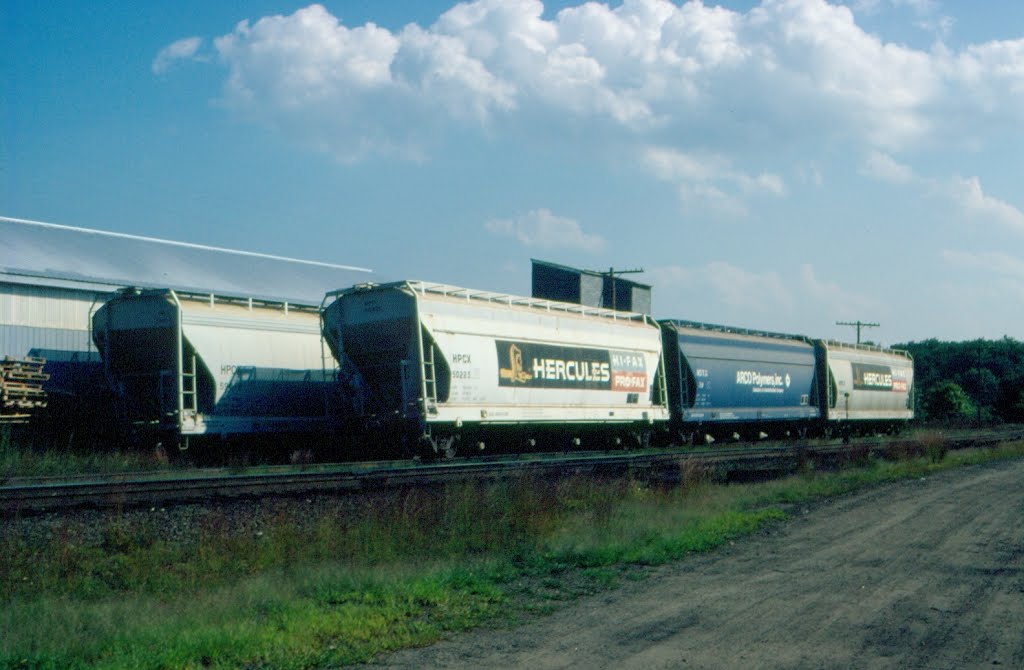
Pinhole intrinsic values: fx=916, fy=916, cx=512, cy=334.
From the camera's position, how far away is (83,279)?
2812 cm

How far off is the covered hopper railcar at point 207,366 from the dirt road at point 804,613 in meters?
13.6

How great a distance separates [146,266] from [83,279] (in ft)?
18.1

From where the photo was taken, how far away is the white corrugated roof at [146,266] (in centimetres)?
2827

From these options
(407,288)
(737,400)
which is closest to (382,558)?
(407,288)

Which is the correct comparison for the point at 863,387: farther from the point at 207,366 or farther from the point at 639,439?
the point at 207,366

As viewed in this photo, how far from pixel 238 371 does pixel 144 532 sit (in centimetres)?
1128

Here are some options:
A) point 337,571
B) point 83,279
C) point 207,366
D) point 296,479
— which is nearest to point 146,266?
point 83,279

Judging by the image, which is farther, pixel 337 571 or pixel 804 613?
pixel 337 571

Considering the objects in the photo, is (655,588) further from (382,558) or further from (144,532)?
(144,532)

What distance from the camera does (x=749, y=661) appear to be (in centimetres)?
603

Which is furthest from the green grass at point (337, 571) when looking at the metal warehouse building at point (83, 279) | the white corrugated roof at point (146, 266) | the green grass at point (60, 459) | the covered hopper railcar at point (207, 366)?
the white corrugated roof at point (146, 266)

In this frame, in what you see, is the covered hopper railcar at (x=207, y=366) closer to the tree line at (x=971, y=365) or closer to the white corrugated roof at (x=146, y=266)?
the white corrugated roof at (x=146, y=266)

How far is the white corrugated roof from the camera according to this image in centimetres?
2827

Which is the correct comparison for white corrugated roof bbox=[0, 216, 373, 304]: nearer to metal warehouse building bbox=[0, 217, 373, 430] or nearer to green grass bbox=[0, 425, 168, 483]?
metal warehouse building bbox=[0, 217, 373, 430]
